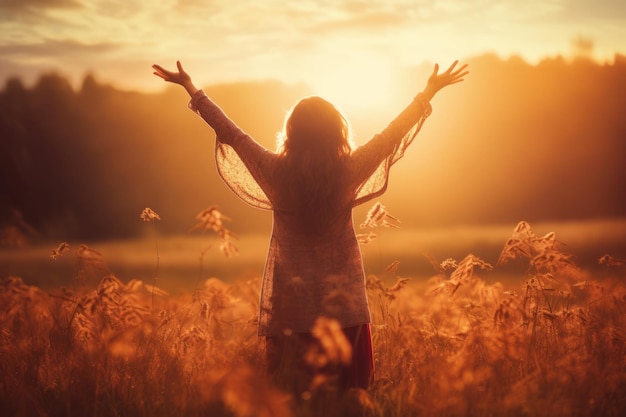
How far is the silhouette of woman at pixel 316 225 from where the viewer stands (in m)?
4.07

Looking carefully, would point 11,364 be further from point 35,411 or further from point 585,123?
point 585,123

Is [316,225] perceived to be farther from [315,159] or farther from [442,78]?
[442,78]

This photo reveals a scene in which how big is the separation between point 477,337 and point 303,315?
1037 millimetres

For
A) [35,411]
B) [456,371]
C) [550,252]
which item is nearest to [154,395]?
[35,411]

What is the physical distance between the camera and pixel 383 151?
14.2 feet

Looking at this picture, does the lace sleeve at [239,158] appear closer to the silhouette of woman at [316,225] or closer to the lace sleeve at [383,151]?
the silhouette of woman at [316,225]

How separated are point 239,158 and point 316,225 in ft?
2.65

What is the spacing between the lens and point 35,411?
13.1 feet

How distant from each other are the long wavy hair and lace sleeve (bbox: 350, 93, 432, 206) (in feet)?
0.50

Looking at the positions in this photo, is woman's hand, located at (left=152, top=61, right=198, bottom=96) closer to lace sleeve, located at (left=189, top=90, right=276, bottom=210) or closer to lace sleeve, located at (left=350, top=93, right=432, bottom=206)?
lace sleeve, located at (left=189, top=90, right=276, bottom=210)

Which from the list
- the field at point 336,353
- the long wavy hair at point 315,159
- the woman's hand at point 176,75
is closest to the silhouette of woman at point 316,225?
the long wavy hair at point 315,159

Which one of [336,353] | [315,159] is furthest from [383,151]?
[336,353]

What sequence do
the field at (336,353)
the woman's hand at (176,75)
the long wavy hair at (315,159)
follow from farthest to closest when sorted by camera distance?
the woman's hand at (176,75) < the long wavy hair at (315,159) < the field at (336,353)

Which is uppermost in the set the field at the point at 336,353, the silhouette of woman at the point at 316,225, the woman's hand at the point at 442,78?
the woman's hand at the point at 442,78
